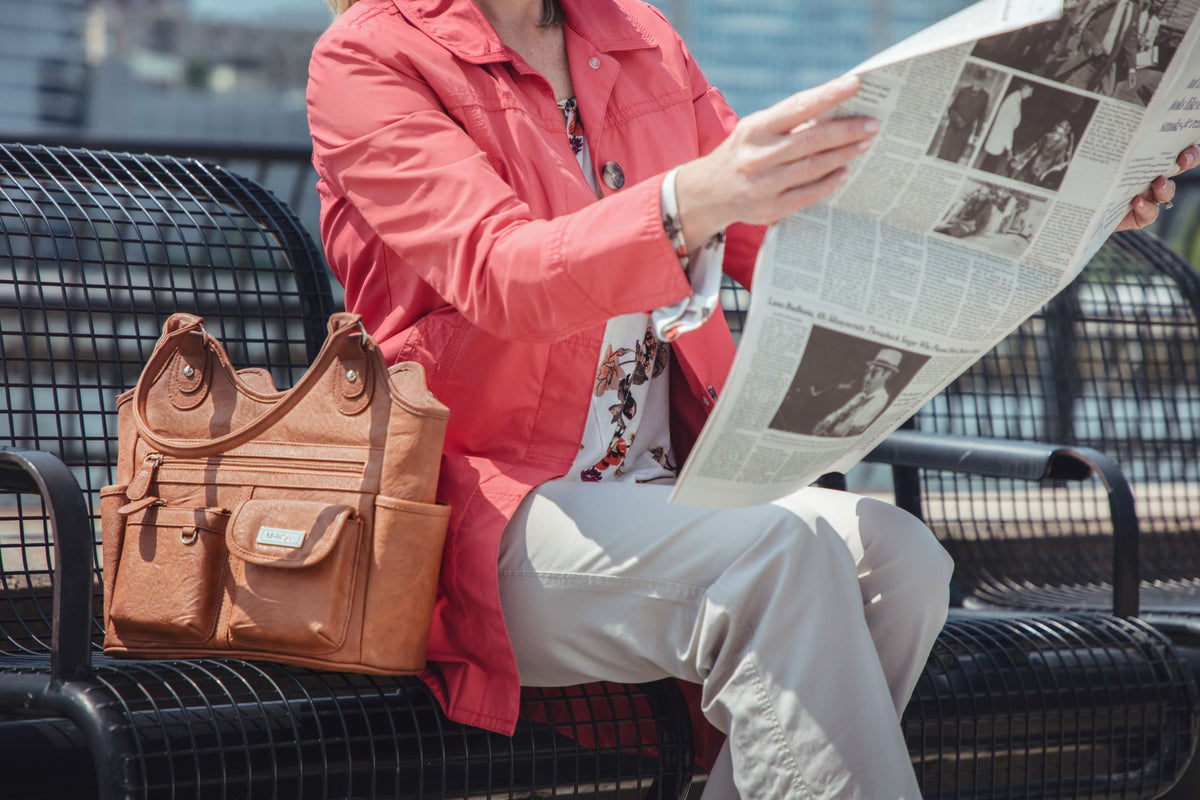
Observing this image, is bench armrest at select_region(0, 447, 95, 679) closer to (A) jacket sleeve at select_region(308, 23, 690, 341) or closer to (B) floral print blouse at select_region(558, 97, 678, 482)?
(A) jacket sleeve at select_region(308, 23, 690, 341)

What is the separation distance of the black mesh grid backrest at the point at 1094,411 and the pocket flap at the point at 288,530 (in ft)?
4.69

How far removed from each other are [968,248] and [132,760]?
93cm

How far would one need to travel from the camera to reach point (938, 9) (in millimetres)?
89750

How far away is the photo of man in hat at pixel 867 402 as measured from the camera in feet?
4.08

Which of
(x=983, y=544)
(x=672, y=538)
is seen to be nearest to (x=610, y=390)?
(x=672, y=538)

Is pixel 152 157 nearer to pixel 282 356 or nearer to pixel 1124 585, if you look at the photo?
pixel 282 356

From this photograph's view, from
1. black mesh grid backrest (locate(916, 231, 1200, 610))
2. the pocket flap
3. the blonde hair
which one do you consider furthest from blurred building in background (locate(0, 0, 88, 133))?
the pocket flap

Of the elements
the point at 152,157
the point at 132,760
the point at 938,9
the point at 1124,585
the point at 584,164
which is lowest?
the point at 938,9

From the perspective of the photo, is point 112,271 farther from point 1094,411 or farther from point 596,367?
point 1094,411

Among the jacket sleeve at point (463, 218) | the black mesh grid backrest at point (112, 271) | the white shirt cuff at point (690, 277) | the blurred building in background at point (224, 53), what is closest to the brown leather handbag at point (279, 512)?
the jacket sleeve at point (463, 218)

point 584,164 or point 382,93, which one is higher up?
point 382,93

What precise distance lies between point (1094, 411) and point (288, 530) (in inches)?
74.9

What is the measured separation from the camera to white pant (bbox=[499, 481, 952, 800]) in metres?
1.20

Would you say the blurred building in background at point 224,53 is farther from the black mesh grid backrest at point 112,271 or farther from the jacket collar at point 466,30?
the jacket collar at point 466,30
